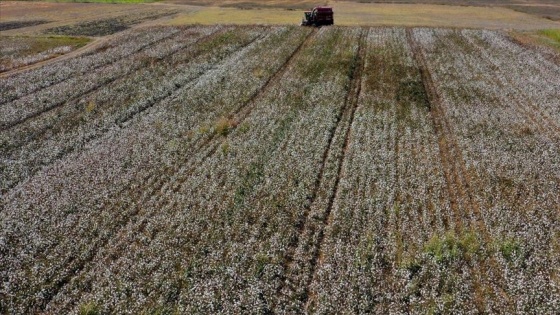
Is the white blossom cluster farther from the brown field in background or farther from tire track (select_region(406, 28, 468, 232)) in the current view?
tire track (select_region(406, 28, 468, 232))

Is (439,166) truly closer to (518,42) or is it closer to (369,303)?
(369,303)

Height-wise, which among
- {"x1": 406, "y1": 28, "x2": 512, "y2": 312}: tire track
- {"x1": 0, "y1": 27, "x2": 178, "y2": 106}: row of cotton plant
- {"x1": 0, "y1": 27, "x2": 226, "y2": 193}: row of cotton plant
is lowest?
{"x1": 406, "y1": 28, "x2": 512, "y2": 312}: tire track

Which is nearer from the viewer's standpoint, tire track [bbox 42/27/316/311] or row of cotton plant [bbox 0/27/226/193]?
tire track [bbox 42/27/316/311]

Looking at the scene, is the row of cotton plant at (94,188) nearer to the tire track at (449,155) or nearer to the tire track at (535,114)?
the tire track at (449,155)

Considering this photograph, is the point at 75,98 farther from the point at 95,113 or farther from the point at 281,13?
the point at 281,13

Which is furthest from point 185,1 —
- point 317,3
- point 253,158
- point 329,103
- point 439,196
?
point 439,196

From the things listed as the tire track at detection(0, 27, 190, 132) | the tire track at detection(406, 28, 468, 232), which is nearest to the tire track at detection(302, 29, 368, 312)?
the tire track at detection(406, 28, 468, 232)

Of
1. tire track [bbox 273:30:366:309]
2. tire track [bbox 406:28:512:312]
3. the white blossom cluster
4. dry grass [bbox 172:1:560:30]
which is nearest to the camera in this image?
tire track [bbox 273:30:366:309]

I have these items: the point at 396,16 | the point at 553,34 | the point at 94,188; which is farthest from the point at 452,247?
the point at 396,16
